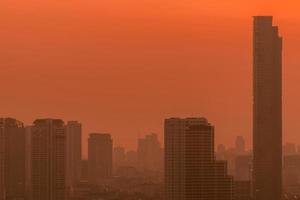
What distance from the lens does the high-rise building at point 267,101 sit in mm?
23797

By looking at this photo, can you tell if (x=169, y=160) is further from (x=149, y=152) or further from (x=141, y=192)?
(x=149, y=152)

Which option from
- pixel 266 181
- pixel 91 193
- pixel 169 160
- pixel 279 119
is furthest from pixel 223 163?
pixel 91 193

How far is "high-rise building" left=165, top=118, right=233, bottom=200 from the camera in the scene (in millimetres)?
18000

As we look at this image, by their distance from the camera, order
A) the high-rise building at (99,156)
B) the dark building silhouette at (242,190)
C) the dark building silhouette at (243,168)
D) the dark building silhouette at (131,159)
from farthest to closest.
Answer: the dark building silhouette at (131,159), the high-rise building at (99,156), the dark building silhouette at (243,168), the dark building silhouette at (242,190)

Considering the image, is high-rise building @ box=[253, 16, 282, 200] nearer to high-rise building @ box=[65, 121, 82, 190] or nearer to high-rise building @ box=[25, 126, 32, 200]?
high-rise building @ box=[65, 121, 82, 190]

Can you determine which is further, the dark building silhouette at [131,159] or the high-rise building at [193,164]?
the dark building silhouette at [131,159]

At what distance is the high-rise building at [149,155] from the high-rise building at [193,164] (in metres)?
2.52

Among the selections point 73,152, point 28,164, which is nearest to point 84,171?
point 73,152

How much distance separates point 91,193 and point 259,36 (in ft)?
20.1

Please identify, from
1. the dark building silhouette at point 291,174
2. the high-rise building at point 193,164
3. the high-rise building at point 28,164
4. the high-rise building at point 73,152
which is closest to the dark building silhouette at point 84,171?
the high-rise building at point 73,152

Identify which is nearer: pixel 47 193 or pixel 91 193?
pixel 47 193

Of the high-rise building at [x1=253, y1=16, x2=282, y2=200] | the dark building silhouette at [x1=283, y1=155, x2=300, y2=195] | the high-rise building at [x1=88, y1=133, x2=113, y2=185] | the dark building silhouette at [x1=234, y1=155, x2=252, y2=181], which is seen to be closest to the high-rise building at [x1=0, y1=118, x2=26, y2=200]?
the high-rise building at [x1=88, y1=133, x2=113, y2=185]

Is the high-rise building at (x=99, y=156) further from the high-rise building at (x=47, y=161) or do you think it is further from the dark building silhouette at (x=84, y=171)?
the high-rise building at (x=47, y=161)

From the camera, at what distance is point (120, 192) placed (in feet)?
87.4
